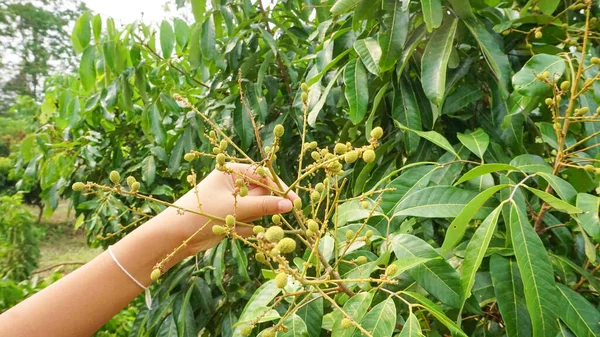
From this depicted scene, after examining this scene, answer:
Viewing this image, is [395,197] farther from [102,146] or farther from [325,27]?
[102,146]

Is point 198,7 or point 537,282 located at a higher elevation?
point 198,7

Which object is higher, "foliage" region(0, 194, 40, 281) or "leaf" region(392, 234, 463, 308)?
"leaf" region(392, 234, 463, 308)

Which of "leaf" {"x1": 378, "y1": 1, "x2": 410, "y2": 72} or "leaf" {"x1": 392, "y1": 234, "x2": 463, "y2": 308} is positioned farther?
"leaf" {"x1": 378, "y1": 1, "x2": 410, "y2": 72}

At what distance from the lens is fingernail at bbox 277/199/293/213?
595mm

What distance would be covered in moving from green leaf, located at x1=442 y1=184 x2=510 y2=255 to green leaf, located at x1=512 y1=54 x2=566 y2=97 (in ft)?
0.59

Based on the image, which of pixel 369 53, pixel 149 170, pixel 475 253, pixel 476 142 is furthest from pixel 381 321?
pixel 149 170

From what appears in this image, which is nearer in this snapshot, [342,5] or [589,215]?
[589,215]

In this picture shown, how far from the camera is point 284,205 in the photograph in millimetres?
606

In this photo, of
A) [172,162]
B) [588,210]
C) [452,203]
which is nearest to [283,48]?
[172,162]

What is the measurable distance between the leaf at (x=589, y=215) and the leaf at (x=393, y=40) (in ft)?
1.18

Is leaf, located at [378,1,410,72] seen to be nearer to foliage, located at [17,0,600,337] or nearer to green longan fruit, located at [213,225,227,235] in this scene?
foliage, located at [17,0,600,337]

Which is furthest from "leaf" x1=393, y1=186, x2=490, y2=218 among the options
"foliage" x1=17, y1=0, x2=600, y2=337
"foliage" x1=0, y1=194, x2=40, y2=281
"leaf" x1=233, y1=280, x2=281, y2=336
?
"foliage" x1=0, y1=194, x2=40, y2=281

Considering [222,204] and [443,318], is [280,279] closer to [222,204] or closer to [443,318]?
[443,318]

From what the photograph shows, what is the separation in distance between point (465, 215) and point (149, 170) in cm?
116
